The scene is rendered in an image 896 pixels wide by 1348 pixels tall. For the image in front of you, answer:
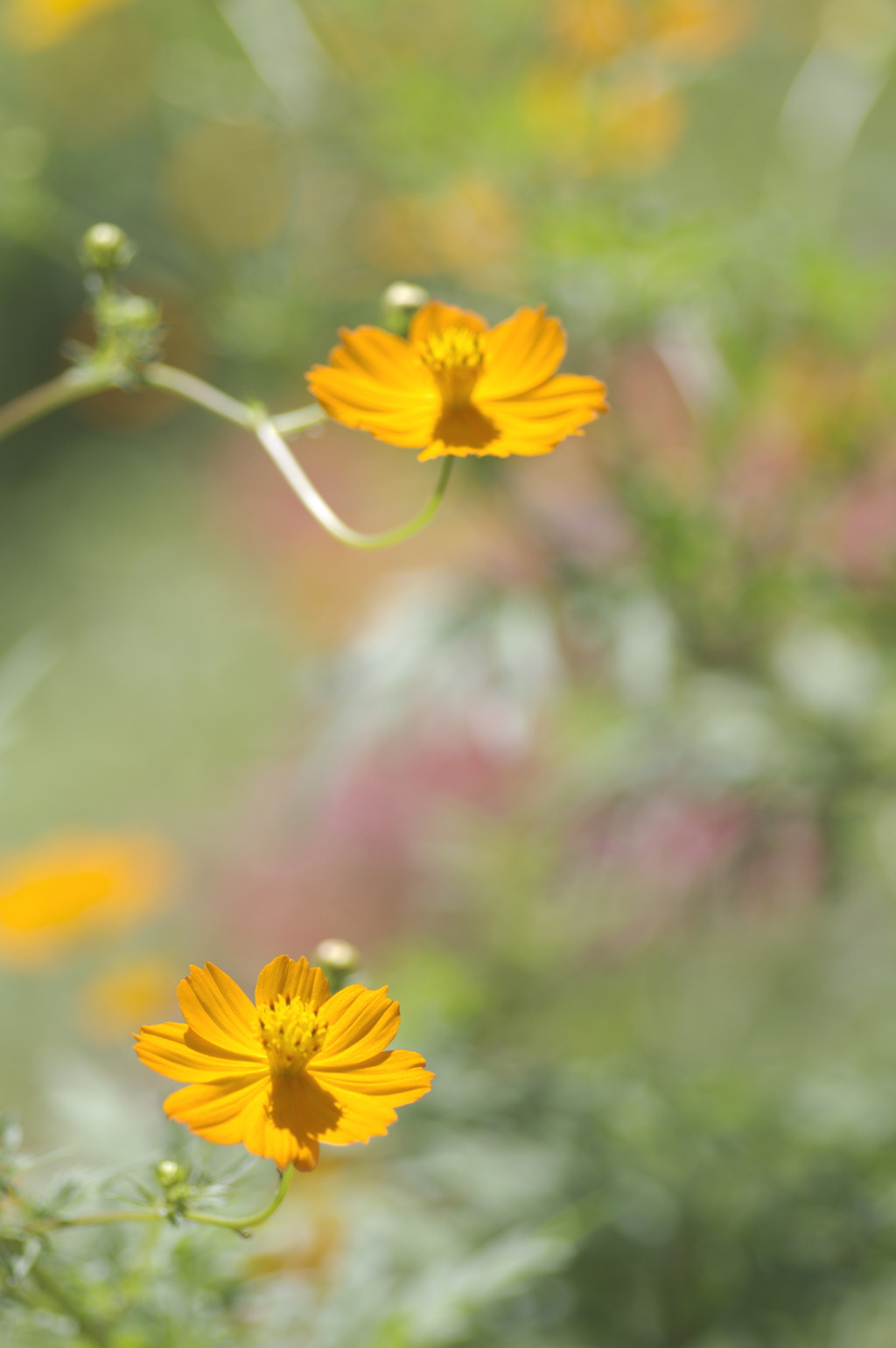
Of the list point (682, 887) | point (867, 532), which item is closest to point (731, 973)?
point (682, 887)

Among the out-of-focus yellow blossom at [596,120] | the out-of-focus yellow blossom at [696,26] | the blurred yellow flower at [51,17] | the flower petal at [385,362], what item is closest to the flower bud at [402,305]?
the flower petal at [385,362]

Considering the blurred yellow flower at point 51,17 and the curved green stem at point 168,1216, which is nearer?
the curved green stem at point 168,1216

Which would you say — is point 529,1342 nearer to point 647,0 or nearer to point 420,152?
point 420,152

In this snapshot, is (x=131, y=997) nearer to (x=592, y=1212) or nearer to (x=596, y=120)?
(x=592, y=1212)

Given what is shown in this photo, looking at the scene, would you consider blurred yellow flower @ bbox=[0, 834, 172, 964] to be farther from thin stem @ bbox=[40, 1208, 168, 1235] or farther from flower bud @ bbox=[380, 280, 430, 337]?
flower bud @ bbox=[380, 280, 430, 337]

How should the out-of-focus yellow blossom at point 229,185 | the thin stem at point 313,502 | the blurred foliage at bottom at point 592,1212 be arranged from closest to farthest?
the thin stem at point 313,502 < the blurred foliage at bottom at point 592,1212 < the out-of-focus yellow blossom at point 229,185

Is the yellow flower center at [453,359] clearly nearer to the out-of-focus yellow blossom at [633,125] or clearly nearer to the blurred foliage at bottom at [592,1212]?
the blurred foliage at bottom at [592,1212]
